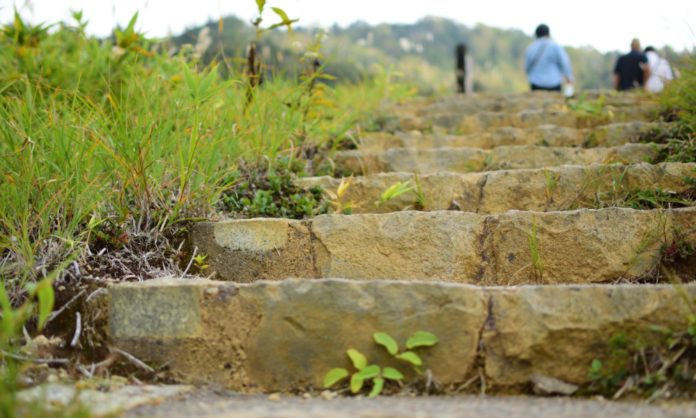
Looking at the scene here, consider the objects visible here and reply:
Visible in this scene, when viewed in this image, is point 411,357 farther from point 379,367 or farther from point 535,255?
point 535,255

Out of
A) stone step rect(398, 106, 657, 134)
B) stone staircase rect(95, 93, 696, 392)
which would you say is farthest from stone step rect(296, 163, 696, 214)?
stone step rect(398, 106, 657, 134)

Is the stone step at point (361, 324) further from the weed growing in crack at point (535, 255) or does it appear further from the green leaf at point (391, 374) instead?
the weed growing in crack at point (535, 255)

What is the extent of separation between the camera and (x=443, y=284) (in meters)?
1.27

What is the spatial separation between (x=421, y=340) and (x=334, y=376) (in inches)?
8.8

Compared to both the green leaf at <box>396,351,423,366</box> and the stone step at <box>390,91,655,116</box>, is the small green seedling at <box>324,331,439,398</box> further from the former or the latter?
the stone step at <box>390,91,655,116</box>

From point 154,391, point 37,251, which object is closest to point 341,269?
point 154,391

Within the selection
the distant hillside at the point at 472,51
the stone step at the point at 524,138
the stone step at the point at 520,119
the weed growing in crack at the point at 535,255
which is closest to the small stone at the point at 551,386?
the weed growing in crack at the point at 535,255

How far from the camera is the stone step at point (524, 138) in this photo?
2.87 meters

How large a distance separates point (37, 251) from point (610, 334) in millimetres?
1478

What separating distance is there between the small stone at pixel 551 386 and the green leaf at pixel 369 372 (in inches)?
14.1

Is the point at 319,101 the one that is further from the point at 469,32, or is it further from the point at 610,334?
the point at 469,32

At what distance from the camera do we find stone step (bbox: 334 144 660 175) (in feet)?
8.53

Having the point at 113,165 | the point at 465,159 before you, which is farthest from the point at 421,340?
the point at 465,159

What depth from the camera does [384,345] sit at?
4.01 feet
